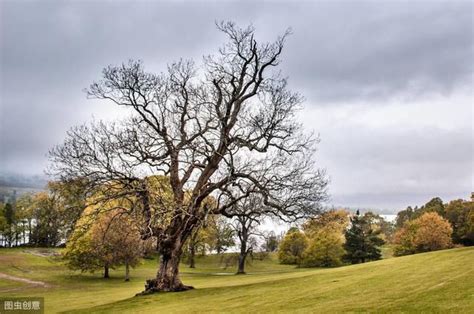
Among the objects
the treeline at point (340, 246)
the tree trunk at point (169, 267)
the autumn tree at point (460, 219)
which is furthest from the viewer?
the autumn tree at point (460, 219)

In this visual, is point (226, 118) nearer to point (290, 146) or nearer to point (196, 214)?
point (290, 146)

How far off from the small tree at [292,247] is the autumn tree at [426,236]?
20510 mm

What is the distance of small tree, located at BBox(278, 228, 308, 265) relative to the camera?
82312 millimetres

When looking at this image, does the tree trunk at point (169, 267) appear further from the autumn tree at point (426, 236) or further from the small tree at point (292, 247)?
the small tree at point (292, 247)

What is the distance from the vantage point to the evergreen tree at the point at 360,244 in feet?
216

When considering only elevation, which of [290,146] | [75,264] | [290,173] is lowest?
[75,264]

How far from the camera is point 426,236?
201ft

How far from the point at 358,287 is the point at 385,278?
1.96m

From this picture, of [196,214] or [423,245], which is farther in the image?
[423,245]

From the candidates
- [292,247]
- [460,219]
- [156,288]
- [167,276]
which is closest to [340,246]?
[292,247]

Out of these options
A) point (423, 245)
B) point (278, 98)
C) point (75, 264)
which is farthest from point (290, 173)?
point (423, 245)

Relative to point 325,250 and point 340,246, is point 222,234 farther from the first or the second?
point 340,246

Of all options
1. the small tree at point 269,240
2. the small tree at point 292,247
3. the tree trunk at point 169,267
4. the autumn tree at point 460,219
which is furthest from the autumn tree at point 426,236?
the tree trunk at point 169,267

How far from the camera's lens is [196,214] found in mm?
26062
